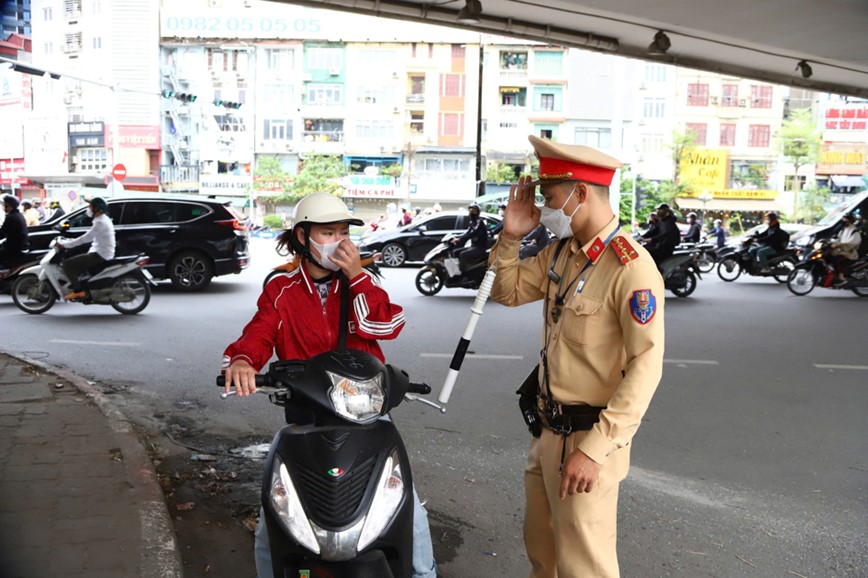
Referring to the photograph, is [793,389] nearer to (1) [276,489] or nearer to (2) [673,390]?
(2) [673,390]

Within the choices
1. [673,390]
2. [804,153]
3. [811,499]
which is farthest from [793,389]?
[804,153]

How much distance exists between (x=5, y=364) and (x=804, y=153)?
4515 centimetres

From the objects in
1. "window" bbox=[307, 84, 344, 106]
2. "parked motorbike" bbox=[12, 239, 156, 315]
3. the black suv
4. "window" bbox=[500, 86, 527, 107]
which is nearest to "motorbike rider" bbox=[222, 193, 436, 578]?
"parked motorbike" bbox=[12, 239, 156, 315]

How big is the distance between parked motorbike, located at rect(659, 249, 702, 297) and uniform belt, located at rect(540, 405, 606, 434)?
1183 cm

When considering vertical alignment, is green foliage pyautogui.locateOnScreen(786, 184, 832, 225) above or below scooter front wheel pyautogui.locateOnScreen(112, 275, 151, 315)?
above

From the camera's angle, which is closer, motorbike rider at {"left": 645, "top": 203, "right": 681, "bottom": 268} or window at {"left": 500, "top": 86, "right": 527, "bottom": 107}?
motorbike rider at {"left": 645, "top": 203, "right": 681, "bottom": 268}

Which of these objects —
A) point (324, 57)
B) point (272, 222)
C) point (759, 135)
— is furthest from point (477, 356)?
point (759, 135)

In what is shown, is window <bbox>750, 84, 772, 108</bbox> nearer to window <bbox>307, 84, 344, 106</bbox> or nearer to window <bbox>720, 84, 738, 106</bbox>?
window <bbox>720, 84, 738, 106</bbox>

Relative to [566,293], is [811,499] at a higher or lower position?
lower

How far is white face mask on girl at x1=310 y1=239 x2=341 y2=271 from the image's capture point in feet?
8.80

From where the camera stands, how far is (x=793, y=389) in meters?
7.17

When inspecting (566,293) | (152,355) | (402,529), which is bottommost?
(152,355)

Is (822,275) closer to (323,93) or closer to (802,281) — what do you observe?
(802,281)

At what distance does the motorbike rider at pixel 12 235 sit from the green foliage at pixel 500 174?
35.7m
